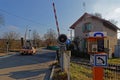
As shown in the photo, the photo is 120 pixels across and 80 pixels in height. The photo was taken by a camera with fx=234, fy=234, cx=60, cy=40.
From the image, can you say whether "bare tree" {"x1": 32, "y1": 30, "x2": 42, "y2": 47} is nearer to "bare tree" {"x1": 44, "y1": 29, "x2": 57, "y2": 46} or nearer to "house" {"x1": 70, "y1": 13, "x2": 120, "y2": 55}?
"bare tree" {"x1": 44, "y1": 29, "x2": 57, "y2": 46}

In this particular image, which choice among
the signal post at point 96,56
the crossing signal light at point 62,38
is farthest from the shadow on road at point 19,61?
the signal post at point 96,56

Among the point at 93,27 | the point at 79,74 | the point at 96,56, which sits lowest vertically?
the point at 79,74

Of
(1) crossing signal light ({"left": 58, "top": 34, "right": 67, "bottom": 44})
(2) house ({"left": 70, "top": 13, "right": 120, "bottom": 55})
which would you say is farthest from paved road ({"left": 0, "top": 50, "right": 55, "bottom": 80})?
(2) house ({"left": 70, "top": 13, "right": 120, "bottom": 55})

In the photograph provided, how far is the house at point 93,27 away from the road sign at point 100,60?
92.5 ft

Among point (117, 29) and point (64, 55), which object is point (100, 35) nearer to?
point (64, 55)

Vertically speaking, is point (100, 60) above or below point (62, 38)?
below

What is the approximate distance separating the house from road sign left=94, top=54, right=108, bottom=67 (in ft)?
92.5

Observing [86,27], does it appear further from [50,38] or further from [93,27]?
[50,38]

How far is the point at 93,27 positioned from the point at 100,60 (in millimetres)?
29520

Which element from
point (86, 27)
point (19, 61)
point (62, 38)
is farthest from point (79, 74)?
point (86, 27)

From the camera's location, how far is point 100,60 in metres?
6.67

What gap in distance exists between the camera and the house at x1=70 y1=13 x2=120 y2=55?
35188 mm

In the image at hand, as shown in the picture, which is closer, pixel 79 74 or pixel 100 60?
pixel 100 60

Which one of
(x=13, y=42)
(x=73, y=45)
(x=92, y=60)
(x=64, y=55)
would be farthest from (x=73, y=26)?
(x=92, y=60)
